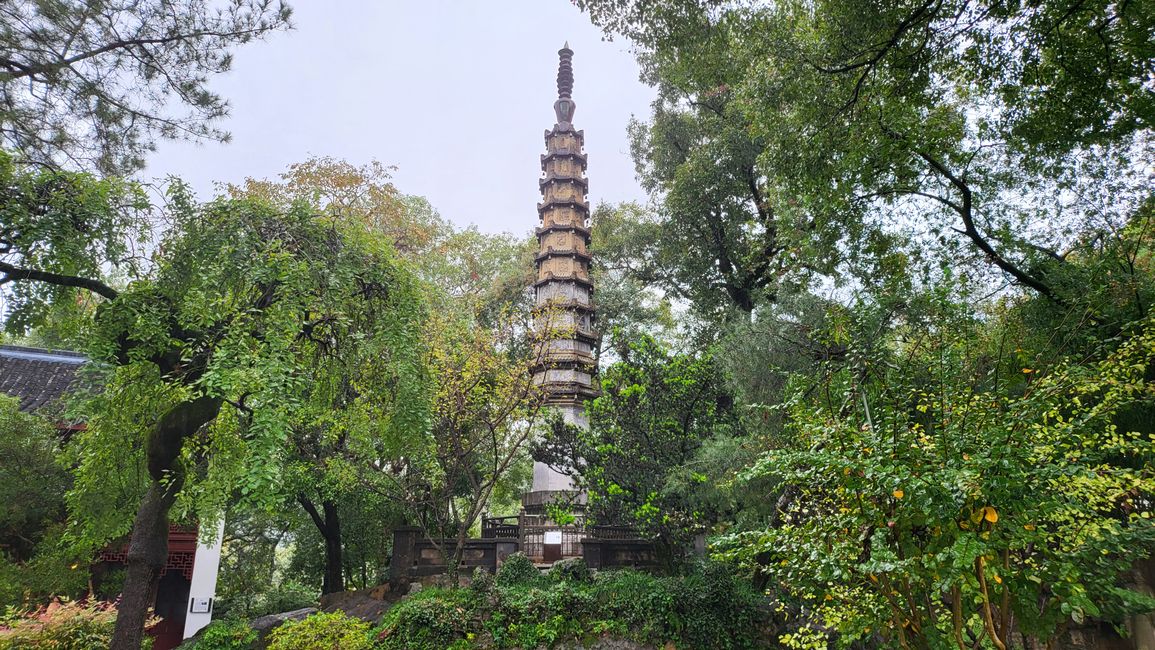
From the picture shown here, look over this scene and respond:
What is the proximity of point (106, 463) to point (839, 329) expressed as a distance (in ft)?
25.1

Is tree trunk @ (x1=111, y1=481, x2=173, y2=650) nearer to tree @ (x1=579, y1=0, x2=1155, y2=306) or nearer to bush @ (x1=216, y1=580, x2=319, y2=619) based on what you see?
tree @ (x1=579, y1=0, x2=1155, y2=306)

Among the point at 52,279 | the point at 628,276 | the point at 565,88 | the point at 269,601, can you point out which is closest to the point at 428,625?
the point at 52,279

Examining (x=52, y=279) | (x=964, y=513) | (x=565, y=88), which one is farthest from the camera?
(x=565, y=88)

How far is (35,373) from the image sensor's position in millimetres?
13820

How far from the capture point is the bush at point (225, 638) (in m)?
9.48

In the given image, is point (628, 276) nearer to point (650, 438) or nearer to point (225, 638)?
point (650, 438)

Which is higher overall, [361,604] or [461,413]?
[461,413]

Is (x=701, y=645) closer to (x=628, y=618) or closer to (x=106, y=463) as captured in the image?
(x=628, y=618)

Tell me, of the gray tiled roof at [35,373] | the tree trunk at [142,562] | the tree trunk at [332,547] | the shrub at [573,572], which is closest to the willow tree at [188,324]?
the tree trunk at [142,562]

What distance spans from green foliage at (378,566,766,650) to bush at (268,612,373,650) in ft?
2.08

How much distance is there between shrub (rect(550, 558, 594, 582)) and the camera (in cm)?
1062

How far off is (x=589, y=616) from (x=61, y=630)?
23.0 feet

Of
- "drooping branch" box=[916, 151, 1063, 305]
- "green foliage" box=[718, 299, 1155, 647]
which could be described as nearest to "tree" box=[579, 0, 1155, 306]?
"drooping branch" box=[916, 151, 1063, 305]

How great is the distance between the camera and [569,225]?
75.2ft
